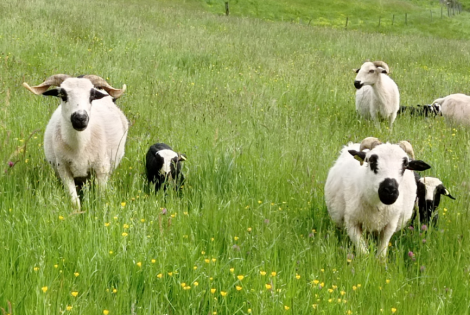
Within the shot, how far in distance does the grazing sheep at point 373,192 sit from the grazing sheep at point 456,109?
5.22 meters

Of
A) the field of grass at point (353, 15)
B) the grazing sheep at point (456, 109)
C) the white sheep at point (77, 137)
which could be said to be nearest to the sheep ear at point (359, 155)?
the white sheep at point (77, 137)

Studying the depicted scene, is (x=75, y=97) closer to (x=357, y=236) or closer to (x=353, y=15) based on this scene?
(x=357, y=236)

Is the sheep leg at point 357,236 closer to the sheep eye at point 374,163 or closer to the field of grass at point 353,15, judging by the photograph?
the sheep eye at point 374,163

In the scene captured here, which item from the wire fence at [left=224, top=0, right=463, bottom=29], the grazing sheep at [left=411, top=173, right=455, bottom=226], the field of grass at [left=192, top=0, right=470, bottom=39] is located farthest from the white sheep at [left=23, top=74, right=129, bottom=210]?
the wire fence at [left=224, top=0, right=463, bottom=29]

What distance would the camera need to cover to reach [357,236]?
182 inches

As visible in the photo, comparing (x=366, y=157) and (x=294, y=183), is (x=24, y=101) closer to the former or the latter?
(x=294, y=183)

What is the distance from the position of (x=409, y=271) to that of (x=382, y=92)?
19.9 feet

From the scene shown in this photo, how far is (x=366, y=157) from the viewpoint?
457 cm

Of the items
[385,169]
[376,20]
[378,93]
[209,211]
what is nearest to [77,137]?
[209,211]

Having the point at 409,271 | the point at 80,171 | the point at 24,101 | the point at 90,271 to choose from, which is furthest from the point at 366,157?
the point at 24,101

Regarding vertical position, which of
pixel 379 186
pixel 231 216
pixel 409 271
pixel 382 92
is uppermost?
pixel 382 92

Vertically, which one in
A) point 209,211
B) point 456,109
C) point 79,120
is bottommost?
point 209,211

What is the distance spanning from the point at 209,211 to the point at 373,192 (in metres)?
1.56

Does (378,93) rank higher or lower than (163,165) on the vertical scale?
higher
